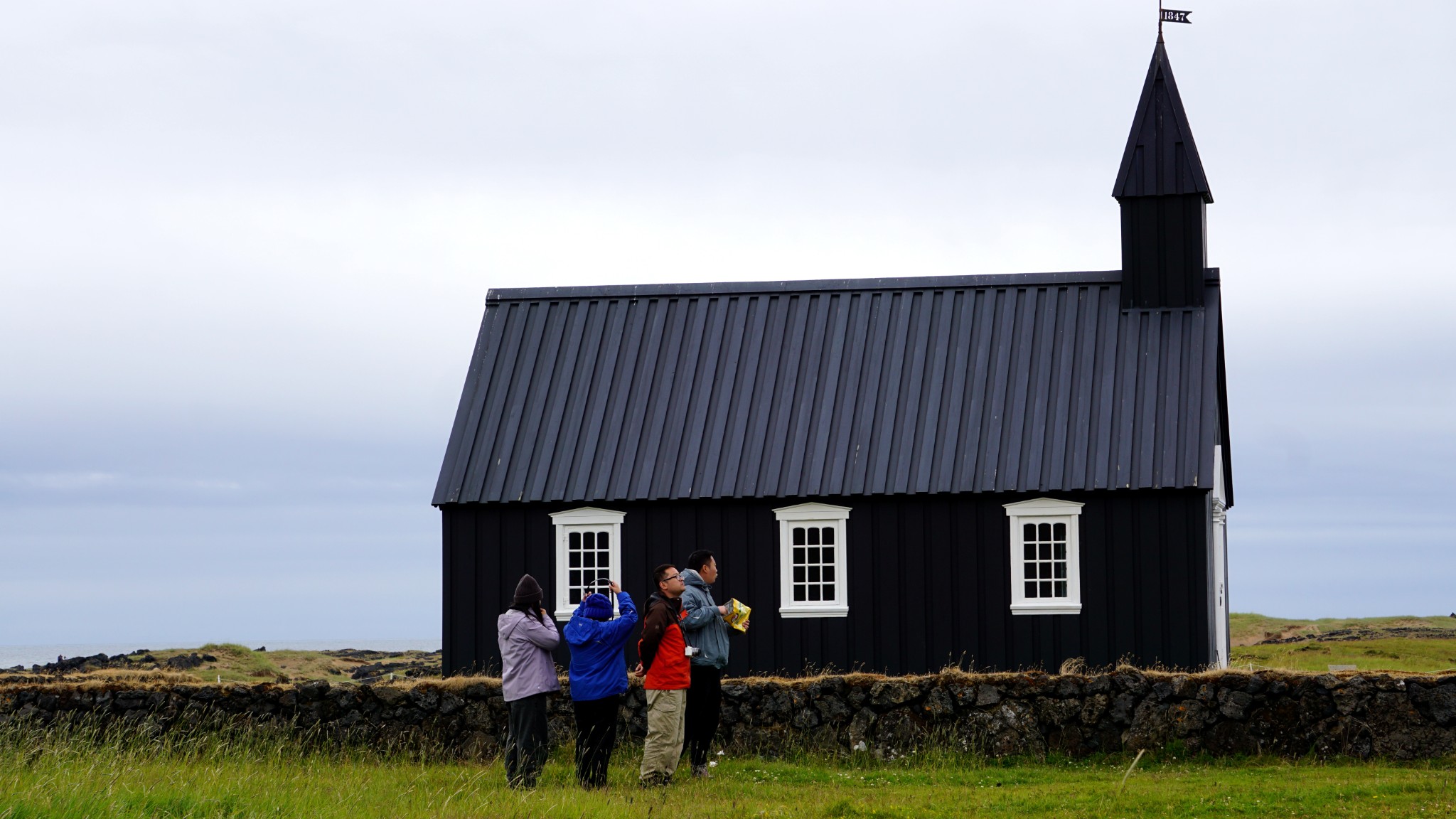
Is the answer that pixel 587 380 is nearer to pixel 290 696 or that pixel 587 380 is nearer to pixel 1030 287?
pixel 1030 287

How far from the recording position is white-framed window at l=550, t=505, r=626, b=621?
924 inches

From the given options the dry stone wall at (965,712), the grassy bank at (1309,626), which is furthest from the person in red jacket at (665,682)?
the grassy bank at (1309,626)

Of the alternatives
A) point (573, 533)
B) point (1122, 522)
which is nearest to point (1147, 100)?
point (1122, 522)

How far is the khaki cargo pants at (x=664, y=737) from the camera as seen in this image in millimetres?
14016

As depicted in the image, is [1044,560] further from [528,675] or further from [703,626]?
[528,675]

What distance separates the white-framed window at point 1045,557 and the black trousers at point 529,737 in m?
9.95

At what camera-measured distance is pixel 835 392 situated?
960 inches

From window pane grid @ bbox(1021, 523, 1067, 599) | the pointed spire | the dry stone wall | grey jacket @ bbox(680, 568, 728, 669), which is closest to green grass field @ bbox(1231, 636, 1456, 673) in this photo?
window pane grid @ bbox(1021, 523, 1067, 599)

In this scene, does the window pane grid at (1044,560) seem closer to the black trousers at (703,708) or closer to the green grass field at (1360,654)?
the green grass field at (1360,654)

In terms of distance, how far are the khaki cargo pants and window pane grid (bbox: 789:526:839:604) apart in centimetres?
899

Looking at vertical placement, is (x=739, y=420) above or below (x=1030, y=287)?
below

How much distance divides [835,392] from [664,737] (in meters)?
11.1

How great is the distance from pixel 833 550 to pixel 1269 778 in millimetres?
9294

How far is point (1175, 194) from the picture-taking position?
25.0 m
